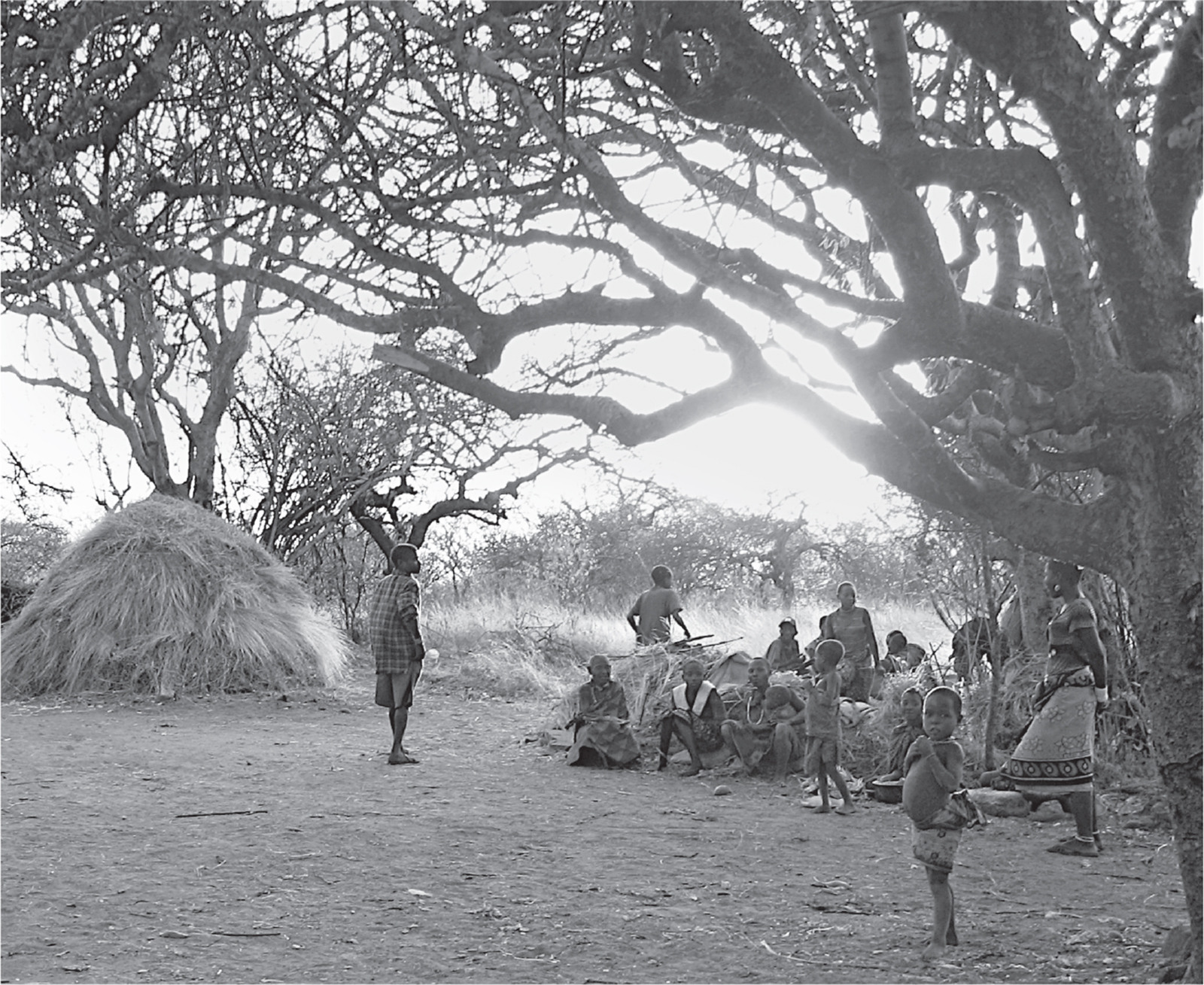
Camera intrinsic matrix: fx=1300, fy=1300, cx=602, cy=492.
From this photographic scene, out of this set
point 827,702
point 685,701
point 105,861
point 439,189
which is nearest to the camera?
point 439,189

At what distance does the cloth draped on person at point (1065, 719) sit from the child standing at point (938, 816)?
2277 mm

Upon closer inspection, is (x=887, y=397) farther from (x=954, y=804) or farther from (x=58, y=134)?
(x=58, y=134)

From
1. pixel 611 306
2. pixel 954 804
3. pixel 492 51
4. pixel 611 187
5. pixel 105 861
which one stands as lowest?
pixel 105 861

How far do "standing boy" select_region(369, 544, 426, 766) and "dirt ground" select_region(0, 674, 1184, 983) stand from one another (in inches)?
16.6

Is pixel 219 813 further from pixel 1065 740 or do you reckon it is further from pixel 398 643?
pixel 1065 740

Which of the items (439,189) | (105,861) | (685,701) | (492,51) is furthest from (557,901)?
(685,701)

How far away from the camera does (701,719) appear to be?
9992 millimetres

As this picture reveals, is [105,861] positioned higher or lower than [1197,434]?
lower

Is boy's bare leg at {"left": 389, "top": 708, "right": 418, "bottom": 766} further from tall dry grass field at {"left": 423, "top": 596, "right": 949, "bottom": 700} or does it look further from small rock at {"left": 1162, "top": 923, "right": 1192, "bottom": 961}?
small rock at {"left": 1162, "top": 923, "right": 1192, "bottom": 961}

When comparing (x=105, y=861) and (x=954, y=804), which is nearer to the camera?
(x=954, y=804)

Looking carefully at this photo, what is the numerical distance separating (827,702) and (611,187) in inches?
175

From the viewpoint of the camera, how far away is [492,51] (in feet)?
16.4

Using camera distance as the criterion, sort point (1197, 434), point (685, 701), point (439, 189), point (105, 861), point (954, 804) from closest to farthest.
Answer: point (1197, 434) → point (954, 804) → point (439, 189) → point (105, 861) → point (685, 701)

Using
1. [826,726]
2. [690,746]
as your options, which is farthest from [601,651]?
[826,726]
